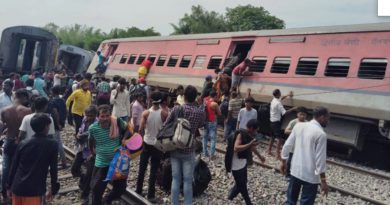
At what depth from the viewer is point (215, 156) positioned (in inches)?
401

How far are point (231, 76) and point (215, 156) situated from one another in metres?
4.44

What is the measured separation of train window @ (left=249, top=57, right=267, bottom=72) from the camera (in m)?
13.3

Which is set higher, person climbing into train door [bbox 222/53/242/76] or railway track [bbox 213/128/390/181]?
person climbing into train door [bbox 222/53/242/76]

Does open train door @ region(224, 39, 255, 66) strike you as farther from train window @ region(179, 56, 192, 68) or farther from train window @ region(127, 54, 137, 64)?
train window @ region(127, 54, 137, 64)

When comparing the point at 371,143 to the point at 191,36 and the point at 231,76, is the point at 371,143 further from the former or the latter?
the point at 191,36

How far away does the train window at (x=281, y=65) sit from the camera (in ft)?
41.0

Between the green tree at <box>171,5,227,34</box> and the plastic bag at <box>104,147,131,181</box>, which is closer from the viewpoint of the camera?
the plastic bag at <box>104,147,131,181</box>

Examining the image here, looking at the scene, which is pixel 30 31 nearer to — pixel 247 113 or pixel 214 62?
pixel 214 62

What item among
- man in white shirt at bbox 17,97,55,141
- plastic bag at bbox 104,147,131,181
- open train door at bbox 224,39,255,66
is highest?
open train door at bbox 224,39,255,66

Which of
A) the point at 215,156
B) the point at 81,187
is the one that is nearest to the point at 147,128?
the point at 81,187

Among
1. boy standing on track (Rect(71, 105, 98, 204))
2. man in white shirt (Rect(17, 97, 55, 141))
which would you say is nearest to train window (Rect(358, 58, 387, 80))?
boy standing on track (Rect(71, 105, 98, 204))

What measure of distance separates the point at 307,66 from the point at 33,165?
896cm

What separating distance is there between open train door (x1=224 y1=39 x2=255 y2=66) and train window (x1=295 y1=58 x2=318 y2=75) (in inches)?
97.4

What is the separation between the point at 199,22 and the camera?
1949 inches
